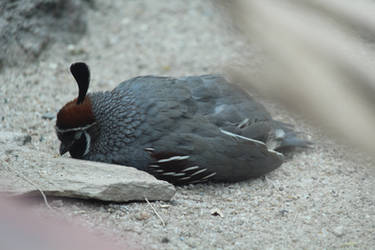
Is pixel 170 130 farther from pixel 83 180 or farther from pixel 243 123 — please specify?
pixel 83 180

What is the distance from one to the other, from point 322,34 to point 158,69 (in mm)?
2903

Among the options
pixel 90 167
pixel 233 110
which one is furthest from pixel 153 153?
pixel 233 110

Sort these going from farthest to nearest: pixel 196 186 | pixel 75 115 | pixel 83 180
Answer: pixel 196 186, pixel 75 115, pixel 83 180

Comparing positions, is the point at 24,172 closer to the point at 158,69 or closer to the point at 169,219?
the point at 169,219

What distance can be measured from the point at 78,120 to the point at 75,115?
0.19ft

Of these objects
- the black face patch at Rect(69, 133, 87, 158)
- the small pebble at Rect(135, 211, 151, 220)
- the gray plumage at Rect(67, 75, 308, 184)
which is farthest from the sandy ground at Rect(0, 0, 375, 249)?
the black face patch at Rect(69, 133, 87, 158)

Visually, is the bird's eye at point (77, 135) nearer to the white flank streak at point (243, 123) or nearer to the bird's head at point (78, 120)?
the bird's head at point (78, 120)

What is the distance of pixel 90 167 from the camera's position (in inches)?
164

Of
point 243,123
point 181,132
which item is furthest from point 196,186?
point 243,123

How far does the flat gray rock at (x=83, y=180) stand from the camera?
12.2 ft

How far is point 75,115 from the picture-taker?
4672 millimetres

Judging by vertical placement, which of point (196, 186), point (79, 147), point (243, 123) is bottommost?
point (196, 186)

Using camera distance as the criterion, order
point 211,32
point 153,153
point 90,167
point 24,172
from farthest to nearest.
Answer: point 211,32 < point 153,153 < point 90,167 < point 24,172

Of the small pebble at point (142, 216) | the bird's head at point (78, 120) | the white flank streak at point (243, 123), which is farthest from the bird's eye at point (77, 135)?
the white flank streak at point (243, 123)
